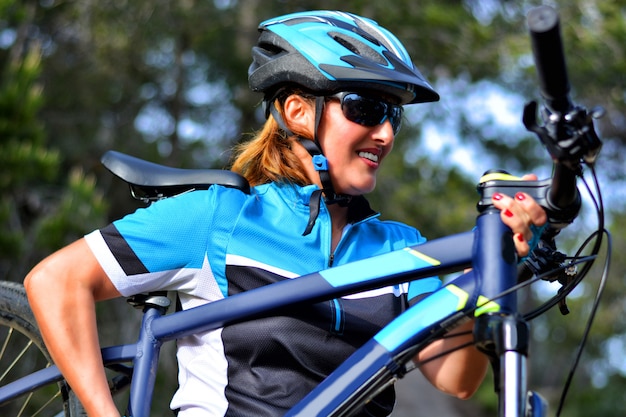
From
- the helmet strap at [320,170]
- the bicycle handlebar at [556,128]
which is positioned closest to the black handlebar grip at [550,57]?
the bicycle handlebar at [556,128]

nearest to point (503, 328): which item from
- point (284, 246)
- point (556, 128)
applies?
point (556, 128)

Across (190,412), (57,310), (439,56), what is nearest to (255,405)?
(190,412)

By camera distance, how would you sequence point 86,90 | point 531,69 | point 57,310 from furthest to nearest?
point 86,90 → point 531,69 → point 57,310

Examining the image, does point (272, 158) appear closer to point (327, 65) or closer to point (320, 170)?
point (320, 170)

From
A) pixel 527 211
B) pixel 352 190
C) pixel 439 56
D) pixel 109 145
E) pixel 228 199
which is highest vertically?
pixel 439 56

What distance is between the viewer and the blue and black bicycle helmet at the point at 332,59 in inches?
99.4

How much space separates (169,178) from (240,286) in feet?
1.28

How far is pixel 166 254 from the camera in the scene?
2.32 meters

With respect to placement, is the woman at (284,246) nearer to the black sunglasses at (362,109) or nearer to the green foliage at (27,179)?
the black sunglasses at (362,109)

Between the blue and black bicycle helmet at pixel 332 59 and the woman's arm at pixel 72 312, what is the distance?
809 millimetres

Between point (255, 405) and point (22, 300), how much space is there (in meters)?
0.96

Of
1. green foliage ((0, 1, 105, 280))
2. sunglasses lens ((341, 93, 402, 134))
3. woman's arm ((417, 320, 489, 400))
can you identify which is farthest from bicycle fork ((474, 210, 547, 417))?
green foliage ((0, 1, 105, 280))

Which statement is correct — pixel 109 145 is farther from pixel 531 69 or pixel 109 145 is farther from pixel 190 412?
pixel 190 412

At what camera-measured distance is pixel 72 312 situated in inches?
88.9
